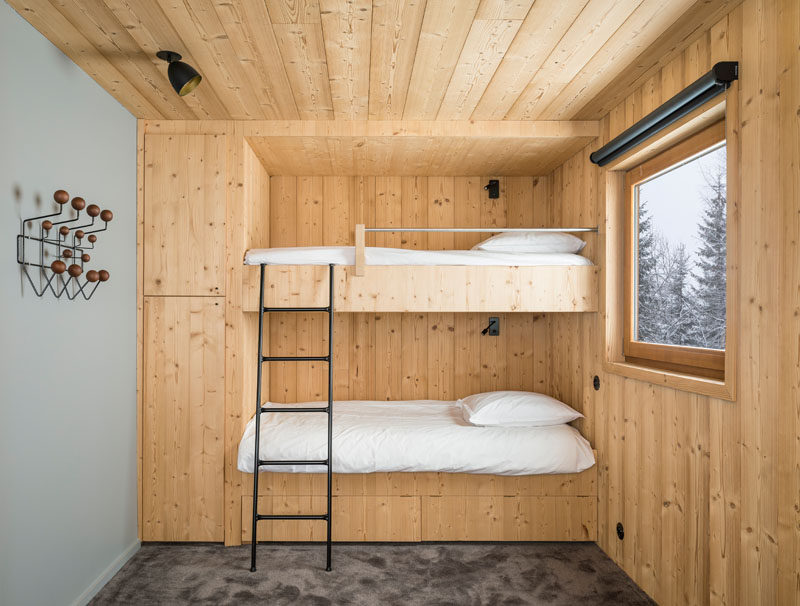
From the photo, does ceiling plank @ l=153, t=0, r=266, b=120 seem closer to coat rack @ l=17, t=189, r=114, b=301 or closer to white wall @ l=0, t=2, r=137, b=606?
white wall @ l=0, t=2, r=137, b=606

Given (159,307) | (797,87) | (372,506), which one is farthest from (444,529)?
(797,87)

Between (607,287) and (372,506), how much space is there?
1911 mm

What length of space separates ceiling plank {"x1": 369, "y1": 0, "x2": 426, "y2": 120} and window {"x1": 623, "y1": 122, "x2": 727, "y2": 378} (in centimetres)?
134

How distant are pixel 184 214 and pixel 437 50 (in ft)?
5.92

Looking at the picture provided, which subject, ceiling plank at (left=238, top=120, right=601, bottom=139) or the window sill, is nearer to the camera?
the window sill

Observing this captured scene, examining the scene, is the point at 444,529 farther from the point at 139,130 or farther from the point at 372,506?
the point at 139,130

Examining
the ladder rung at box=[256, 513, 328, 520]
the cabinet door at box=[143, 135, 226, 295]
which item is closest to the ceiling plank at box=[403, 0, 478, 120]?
the cabinet door at box=[143, 135, 226, 295]

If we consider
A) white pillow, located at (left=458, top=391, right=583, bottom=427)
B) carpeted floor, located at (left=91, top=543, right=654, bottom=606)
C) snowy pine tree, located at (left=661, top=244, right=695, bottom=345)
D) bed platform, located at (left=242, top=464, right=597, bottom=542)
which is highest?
snowy pine tree, located at (left=661, top=244, right=695, bottom=345)

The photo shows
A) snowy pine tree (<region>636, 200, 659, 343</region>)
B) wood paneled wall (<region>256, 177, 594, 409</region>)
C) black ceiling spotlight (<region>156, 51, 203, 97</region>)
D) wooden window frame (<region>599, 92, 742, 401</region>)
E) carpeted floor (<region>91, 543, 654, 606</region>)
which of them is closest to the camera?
wooden window frame (<region>599, 92, 742, 401</region>)

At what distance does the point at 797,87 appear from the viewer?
5.30ft

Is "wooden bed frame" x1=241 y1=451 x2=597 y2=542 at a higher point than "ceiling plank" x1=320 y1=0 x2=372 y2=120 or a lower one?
lower

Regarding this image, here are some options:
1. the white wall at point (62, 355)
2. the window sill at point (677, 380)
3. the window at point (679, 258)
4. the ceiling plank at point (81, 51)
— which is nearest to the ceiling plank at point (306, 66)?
the ceiling plank at point (81, 51)

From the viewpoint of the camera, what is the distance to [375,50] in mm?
2225

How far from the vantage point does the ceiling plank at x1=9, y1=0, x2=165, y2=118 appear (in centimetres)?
196
